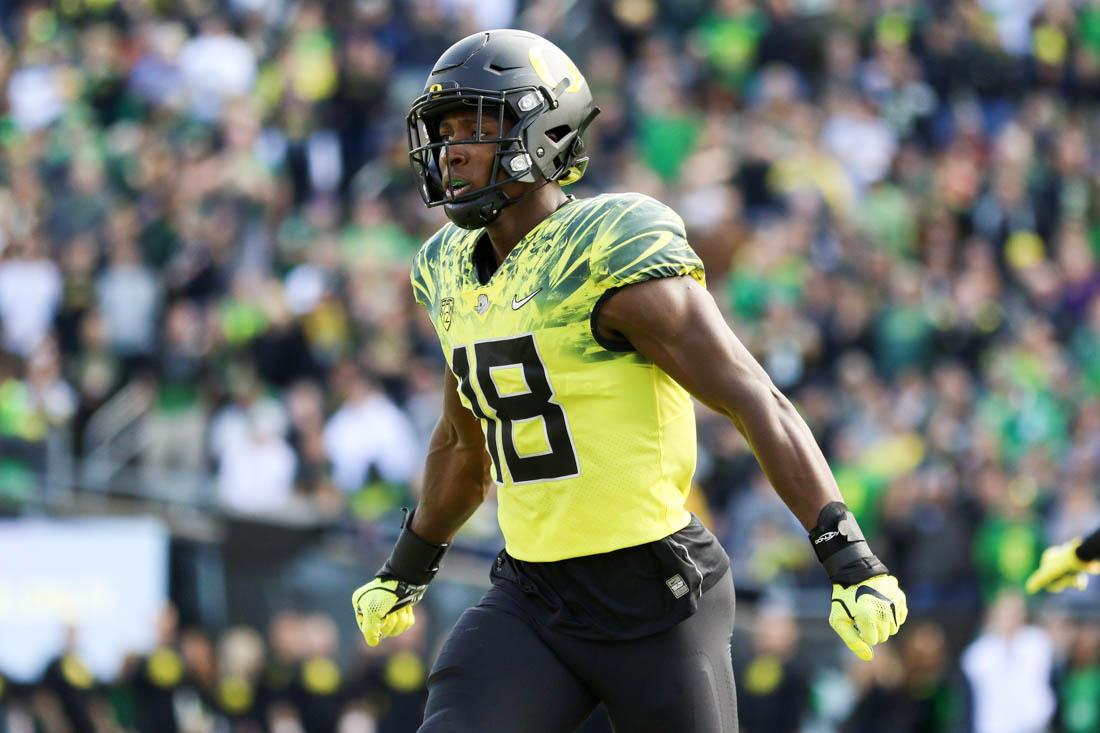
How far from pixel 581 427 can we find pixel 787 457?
45 centimetres

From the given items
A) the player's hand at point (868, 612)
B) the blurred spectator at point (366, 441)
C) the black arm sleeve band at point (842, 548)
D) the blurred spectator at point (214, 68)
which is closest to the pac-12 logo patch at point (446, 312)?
the black arm sleeve band at point (842, 548)

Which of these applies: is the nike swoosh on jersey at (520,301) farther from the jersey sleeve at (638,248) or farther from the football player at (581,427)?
the jersey sleeve at (638,248)

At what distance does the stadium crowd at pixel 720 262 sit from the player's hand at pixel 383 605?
180 inches

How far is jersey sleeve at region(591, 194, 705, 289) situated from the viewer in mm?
3467

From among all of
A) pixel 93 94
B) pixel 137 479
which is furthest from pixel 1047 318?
pixel 93 94

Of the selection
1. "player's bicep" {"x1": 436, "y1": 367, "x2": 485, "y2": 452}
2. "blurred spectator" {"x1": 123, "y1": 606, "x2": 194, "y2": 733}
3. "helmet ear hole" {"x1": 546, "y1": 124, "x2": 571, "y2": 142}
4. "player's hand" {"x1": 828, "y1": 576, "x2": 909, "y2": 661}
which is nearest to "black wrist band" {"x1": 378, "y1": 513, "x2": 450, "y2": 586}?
"player's bicep" {"x1": 436, "y1": 367, "x2": 485, "y2": 452}

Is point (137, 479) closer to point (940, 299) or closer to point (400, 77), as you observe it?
point (400, 77)

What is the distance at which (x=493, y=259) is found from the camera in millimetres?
3902

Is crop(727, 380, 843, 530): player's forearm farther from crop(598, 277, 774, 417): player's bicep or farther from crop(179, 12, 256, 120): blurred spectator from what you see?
crop(179, 12, 256, 120): blurred spectator

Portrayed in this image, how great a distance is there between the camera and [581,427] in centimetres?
362

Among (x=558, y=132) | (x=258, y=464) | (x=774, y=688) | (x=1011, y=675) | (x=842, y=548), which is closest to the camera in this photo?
(x=842, y=548)

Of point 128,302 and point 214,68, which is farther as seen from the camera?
point 214,68

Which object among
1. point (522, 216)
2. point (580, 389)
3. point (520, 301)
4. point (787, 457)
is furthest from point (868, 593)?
point (522, 216)

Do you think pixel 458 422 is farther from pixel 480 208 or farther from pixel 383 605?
pixel 480 208
